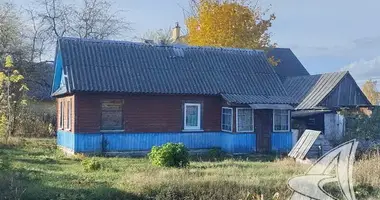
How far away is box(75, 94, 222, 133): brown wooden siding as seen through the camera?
65.3ft

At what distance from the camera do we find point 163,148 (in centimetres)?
1605

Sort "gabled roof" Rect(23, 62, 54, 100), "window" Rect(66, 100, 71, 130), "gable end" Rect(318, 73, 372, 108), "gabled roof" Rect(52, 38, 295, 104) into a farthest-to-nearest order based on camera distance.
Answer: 1. "gabled roof" Rect(23, 62, 54, 100)
2. "gable end" Rect(318, 73, 372, 108)
3. "window" Rect(66, 100, 71, 130)
4. "gabled roof" Rect(52, 38, 295, 104)

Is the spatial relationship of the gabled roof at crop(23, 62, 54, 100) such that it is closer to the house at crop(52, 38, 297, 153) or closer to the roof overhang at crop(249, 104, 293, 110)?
the house at crop(52, 38, 297, 153)

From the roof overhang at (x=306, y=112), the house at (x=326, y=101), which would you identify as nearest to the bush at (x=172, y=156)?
the house at (x=326, y=101)

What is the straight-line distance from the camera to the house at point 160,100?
20109mm

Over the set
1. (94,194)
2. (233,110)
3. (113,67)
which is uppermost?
(113,67)

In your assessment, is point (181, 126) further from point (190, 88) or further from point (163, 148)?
point (163, 148)

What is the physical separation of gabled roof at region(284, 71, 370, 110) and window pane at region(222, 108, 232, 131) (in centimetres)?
786

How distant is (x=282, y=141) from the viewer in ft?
76.0

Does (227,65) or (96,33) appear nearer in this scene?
(227,65)

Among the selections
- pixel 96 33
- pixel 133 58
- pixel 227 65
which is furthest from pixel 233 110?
pixel 96 33

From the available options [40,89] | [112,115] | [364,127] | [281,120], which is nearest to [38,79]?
[40,89]

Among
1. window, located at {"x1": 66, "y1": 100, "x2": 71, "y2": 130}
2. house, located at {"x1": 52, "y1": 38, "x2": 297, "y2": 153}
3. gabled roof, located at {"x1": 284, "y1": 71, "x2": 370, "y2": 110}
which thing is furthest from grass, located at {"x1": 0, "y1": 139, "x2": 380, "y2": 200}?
gabled roof, located at {"x1": 284, "y1": 71, "x2": 370, "y2": 110}

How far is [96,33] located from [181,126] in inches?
854
